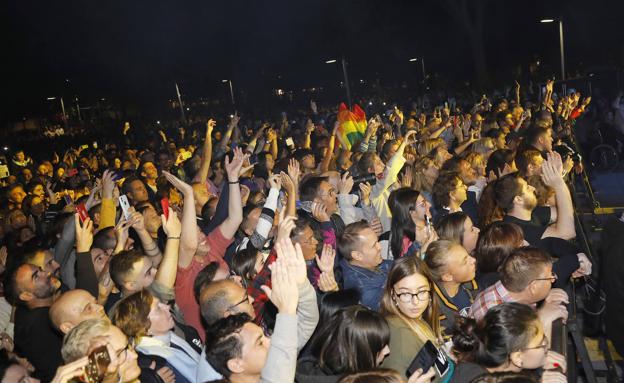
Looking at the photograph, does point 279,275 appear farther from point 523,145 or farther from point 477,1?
point 477,1

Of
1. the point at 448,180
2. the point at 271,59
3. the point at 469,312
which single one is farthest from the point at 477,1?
the point at 469,312

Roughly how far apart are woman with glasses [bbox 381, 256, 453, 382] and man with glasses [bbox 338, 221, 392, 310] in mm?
627

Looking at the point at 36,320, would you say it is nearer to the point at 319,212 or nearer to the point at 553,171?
the point at 319,212

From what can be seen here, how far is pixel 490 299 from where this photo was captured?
3.75m

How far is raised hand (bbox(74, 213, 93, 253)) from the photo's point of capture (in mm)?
4887

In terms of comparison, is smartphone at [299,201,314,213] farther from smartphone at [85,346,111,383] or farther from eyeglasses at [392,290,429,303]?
smartphone at [85,346,111,383]

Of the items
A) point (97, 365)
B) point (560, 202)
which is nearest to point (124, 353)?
point (97, 365)

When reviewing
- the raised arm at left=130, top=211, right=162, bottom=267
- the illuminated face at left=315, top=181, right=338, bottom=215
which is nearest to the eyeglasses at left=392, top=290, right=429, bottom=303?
the raised arm at left=130, top=211, right=162, bottom=267

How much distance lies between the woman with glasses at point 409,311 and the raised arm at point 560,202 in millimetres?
1714

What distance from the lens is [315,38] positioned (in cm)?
A: 4294

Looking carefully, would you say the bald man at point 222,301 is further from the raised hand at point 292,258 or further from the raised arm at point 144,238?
the raised arm at point 144,238

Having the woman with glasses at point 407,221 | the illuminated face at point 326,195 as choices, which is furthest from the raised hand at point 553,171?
the illuminated face at point 326,195

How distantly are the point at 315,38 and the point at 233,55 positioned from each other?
5.93m

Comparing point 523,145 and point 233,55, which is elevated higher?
point 233,55
